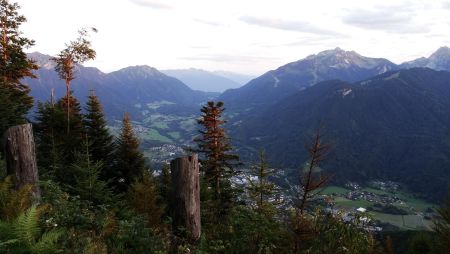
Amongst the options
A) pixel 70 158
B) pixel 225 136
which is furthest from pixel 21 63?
pixel 225 136

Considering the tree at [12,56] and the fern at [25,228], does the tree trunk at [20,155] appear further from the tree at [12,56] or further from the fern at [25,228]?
the tree at [12,56]

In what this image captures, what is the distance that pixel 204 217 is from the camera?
14.8m

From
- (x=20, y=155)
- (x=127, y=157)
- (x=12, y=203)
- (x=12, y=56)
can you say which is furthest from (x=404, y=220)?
(x=12, y=203)

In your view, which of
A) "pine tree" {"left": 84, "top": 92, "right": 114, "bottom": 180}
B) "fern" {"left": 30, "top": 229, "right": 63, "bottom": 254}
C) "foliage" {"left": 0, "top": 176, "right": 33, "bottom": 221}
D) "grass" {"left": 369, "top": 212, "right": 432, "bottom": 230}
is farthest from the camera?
"grass" {"left": 369, "top": 212, "right": 432, "bottom": 230}

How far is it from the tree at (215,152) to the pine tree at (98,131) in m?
11.4

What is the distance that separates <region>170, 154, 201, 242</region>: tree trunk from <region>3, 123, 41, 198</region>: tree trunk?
12.0 ft

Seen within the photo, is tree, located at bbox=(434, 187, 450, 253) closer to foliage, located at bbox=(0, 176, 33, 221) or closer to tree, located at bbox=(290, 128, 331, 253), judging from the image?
tree, located at bbox=(290, 128, 331, 253)

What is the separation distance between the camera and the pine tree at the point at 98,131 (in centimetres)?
3441

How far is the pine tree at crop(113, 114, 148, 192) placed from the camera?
34000 mm

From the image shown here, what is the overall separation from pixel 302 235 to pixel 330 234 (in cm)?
94

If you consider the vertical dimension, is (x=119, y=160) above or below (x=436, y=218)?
below

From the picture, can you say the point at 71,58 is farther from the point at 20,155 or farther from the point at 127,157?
the point at 20,155

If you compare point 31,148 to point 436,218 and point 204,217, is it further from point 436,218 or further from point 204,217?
point 436,218

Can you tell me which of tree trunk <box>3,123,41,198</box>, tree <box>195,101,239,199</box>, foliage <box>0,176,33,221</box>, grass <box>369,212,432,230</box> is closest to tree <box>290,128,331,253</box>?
foliage <box>0,176,33,221</box>
